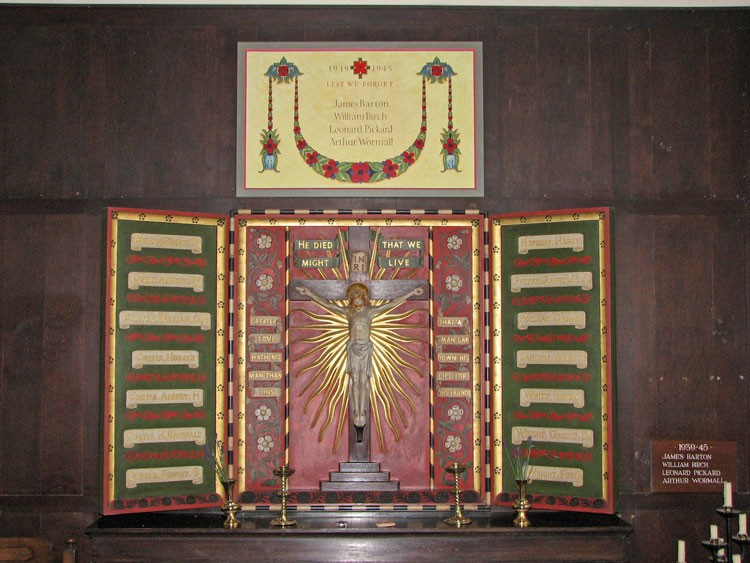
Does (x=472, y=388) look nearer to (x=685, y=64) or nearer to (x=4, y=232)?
(x=685, y=64)

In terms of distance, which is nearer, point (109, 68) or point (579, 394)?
point (579, 394)

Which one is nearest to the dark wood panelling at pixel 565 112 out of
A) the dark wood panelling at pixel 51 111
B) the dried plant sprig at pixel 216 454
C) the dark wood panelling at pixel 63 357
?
the dried plant sprig at pixel 216 454

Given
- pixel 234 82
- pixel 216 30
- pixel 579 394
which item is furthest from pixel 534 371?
pixel 216 30

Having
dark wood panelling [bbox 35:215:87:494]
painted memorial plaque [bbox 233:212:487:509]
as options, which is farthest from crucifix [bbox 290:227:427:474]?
dark wood panelling [bbox 35:215:87:494]

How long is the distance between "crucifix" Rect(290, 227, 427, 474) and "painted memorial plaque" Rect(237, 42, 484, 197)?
0.47m

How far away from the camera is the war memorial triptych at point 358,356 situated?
4820mm

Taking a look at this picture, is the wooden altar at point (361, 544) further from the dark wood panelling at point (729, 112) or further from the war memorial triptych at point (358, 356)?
the dark wood panelling at point (729, 112)

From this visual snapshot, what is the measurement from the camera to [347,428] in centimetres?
501

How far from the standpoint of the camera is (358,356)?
4.90 metres

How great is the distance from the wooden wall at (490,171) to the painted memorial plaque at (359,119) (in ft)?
0.33

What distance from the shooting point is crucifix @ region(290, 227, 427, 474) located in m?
4.90

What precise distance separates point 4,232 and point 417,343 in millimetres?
2784

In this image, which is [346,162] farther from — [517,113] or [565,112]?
[565,112]

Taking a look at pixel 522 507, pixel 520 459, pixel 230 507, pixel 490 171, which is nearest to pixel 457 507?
pixel 522 507
